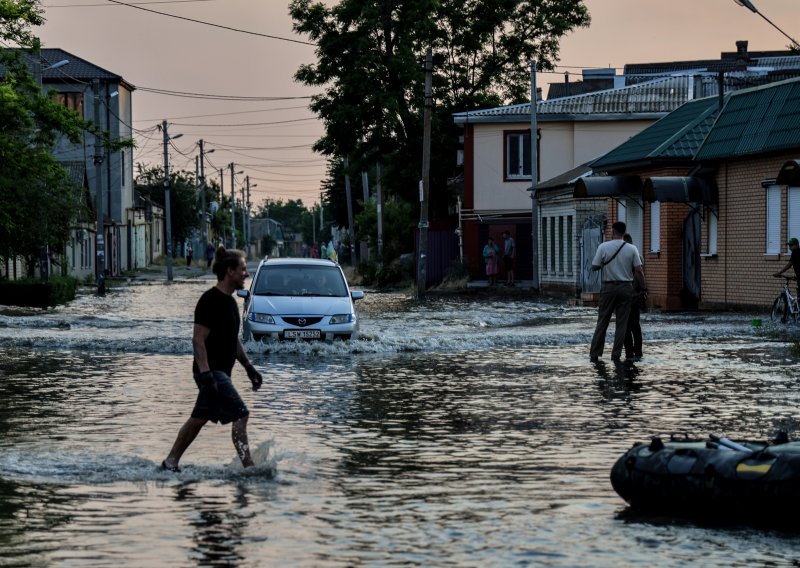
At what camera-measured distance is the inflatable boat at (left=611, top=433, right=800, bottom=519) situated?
331 inches

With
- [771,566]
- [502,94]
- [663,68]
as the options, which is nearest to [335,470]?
[771,566]

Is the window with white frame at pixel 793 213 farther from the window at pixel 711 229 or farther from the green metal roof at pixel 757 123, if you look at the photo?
the window at pixel 711 229

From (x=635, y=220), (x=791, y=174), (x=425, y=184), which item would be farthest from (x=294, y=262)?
(x=425, y=184)

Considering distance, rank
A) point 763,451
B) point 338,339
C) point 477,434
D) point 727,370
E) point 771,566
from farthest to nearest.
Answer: point 338,339 → point 727,370 → point 477,434 → point 763,451 → point 771,566

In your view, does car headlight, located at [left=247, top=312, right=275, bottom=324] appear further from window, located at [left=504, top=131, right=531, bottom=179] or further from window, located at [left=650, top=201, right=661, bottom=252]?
window, located at [left=504, top=131, right=531, bottom=179]

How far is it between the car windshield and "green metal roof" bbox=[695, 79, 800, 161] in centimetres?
1046

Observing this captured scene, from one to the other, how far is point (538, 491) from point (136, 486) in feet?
8.86

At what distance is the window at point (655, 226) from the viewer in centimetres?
3681

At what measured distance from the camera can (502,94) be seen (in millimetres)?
67500

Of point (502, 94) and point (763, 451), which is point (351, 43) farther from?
point (763, 451)

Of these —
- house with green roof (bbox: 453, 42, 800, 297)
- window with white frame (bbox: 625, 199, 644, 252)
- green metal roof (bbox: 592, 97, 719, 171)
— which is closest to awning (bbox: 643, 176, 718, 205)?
green metal roof (bbox: 592, 97, 719, 171)

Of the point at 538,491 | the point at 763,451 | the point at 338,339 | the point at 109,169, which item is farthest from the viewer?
the point at 109,169

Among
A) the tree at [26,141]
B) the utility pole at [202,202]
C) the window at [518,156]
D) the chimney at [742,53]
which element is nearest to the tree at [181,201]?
the utility pole at [202,202]

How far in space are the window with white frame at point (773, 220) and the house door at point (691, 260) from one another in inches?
128
